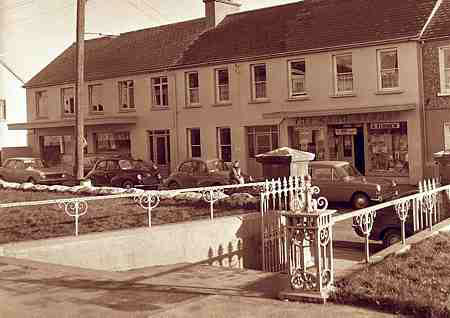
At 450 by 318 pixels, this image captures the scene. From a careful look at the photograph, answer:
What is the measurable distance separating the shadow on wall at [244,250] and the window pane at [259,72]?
19.0 metres

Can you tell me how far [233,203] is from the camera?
47.1 feet

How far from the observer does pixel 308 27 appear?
1188 inches

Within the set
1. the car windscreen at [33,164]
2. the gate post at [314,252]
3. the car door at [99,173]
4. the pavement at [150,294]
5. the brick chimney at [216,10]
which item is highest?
the brick chimney at [216,10]

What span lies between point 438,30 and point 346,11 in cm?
539

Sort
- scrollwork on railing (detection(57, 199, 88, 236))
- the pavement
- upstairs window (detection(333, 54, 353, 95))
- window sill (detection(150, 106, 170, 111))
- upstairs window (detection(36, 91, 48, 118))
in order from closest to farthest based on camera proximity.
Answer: the pavement, scrollwork on railing (detection(57, 199, 88, 236)), upstairs window (detection(333, 54, 353, 95)), window sill (detection(150, 106, 170, 111)), upstairs window (detection(36, 91, 48, 118))

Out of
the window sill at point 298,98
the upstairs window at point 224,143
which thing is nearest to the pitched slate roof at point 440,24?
the window sill at point 298,98

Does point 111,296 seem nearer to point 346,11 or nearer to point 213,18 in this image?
point 346,11

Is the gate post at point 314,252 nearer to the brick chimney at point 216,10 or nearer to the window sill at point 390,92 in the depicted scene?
the window sill at point 390,92

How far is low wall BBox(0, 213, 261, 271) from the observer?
31.8 ft

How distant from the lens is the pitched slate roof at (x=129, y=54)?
35281mm

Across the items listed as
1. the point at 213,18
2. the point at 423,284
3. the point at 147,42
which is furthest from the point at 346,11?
the point at 423,284

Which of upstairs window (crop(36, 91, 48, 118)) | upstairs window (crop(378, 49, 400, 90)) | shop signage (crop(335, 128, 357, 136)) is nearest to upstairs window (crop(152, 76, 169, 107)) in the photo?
upstairs window (crop(36, 91, 48, 118))

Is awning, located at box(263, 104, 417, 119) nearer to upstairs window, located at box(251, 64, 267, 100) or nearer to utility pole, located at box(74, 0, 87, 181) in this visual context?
upstairs window, located at box(251, 64, 267, 100)

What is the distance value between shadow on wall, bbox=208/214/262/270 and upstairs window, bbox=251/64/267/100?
743 inches
